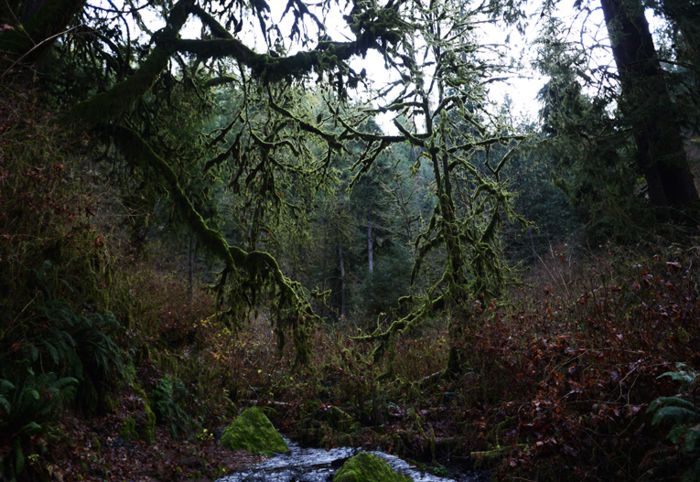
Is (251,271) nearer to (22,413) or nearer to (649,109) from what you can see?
(22,413)

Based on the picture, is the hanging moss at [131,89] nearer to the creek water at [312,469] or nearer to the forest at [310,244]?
the forest at [310,244]

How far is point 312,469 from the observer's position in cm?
764

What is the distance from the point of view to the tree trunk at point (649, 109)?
9133mm

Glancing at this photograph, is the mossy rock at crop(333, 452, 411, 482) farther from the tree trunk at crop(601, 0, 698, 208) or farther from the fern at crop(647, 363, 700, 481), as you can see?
the tree trunk at crop(601, 0, 698, 208)

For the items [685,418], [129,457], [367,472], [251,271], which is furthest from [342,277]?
[685,418]

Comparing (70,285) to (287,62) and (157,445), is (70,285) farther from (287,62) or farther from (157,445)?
(287,62)

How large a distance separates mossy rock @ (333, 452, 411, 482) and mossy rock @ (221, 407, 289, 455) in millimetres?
2300

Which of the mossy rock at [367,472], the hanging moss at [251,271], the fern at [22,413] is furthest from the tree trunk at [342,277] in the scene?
the fern at [22,413]

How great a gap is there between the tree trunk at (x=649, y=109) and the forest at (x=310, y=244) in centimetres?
5

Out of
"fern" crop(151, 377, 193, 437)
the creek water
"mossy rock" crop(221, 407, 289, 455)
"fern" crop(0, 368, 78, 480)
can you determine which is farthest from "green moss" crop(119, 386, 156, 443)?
"mossy rock" crop(221, 407, 289, 455)

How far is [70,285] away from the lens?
232 inches

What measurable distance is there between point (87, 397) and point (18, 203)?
8.10ft

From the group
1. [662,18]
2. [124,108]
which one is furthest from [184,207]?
[662,18]

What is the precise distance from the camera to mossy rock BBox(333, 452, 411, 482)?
20.9 feet
